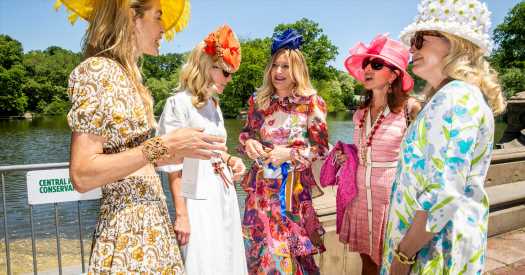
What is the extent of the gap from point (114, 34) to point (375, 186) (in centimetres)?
207

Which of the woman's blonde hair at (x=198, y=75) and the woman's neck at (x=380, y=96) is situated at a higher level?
the woman's blonde hair at (x=198, y=75)

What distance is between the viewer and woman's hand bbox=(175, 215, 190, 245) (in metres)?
2.36

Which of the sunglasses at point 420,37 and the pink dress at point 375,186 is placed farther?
the pink dress at point 375,186

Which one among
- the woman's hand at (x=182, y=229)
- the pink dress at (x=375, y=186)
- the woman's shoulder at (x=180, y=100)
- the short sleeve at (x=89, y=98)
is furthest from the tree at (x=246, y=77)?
the short sleeve at (x=89, y=98)

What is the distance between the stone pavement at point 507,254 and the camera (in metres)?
4.01

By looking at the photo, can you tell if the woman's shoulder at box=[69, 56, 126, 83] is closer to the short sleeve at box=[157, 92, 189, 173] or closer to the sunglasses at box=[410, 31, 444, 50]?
the short sleeve at box=[157, 92, 189, 173]

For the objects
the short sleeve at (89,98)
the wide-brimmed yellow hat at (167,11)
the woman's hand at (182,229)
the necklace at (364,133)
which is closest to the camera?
the short sleeve at (89,98)

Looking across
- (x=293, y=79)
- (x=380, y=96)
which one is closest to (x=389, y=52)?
(x=380, y=96)

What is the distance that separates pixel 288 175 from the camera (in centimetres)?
315

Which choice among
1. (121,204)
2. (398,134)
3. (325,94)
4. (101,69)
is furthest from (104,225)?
(325,94)

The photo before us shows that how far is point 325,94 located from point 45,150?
119 ft

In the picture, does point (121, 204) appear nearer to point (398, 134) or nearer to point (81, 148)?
point (81, 148)

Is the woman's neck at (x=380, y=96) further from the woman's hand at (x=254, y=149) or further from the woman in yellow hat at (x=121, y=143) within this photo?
the woman in yellow hat at (x=121, y=143)

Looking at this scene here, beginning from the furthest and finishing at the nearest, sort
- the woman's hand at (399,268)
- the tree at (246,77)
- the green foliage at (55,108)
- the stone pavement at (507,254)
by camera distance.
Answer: the green foliage at (55,108), the tree at (246,77), the stone pavement at (507,254), the woman's hand at (399,268)
